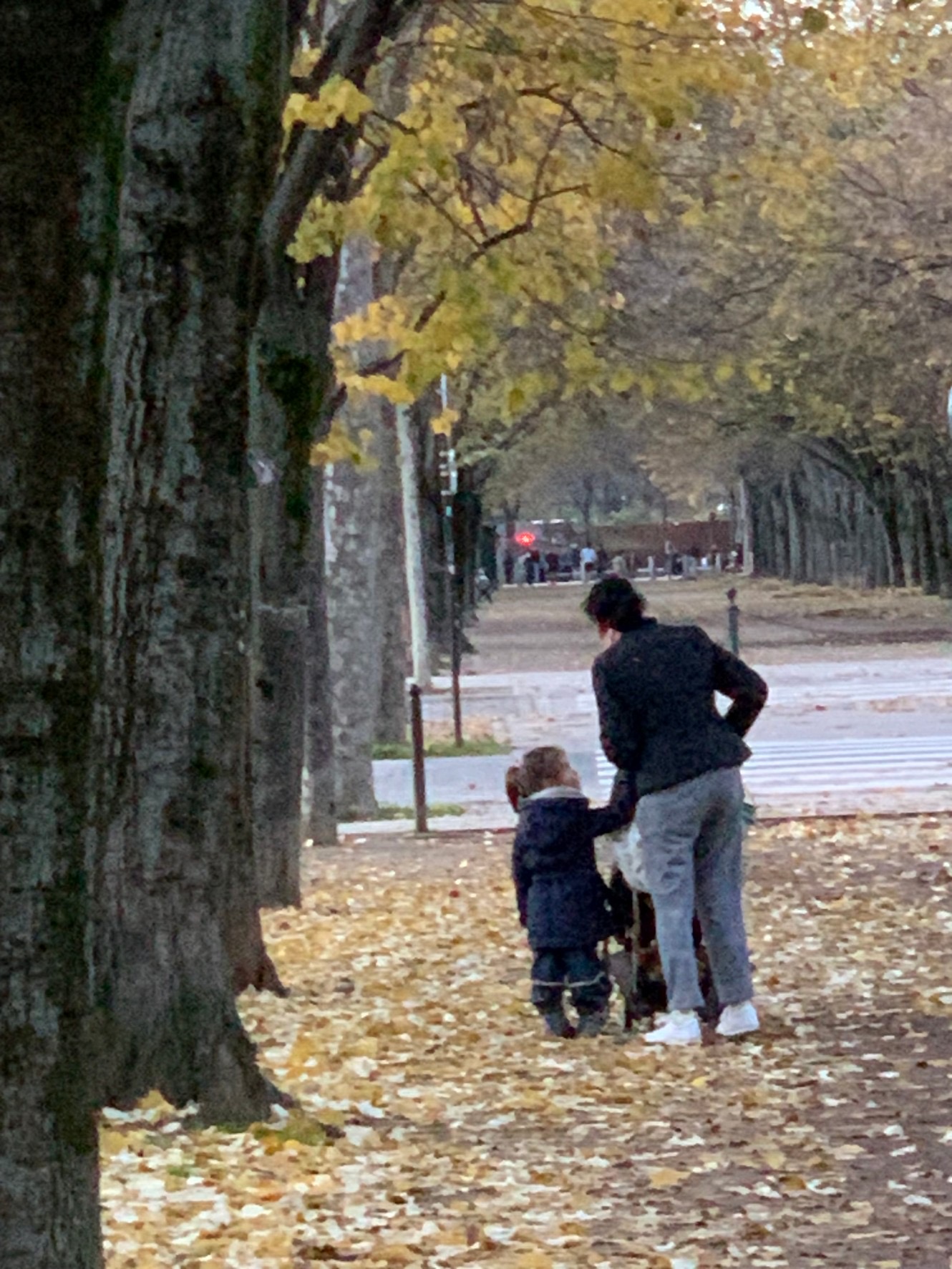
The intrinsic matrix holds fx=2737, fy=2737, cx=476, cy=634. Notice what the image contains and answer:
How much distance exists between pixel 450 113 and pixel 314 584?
11.4ft

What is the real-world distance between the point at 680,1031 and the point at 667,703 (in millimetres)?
1308

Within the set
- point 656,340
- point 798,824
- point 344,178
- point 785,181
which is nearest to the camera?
point 344,178

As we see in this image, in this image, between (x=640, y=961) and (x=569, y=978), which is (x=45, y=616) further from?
(x=640, y=961)

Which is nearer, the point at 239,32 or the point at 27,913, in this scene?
the point at 27,913

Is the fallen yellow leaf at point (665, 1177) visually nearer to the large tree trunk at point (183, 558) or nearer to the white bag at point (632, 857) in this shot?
the large tree trunk at point (183, 558)

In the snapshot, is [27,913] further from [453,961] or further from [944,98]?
[944,98]

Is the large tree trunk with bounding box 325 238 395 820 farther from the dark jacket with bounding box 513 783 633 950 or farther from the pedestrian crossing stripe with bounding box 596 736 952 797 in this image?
the dark jacket with bounding box 513 783 633 950

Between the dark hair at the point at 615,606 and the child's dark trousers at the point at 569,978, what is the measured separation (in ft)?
4.36

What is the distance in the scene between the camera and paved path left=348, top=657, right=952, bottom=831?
21.4 m

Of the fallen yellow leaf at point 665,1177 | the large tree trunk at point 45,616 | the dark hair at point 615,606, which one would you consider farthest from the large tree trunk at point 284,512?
the large tree trunk at point 45,616

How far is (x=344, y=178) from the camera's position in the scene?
1416 cm

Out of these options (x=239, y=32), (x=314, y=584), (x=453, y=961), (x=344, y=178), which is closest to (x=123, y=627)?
(x=239, y=32)

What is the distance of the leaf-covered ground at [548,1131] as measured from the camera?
7113 millimetres

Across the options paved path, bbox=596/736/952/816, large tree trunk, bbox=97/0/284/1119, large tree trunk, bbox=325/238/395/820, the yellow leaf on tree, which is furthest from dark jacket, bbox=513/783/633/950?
large tree trunk, bbox=325/238/395/820
